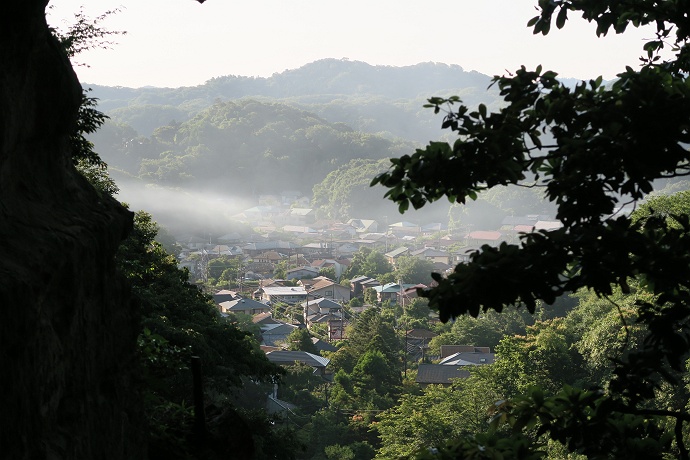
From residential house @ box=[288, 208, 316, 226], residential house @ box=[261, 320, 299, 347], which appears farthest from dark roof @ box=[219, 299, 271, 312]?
residential house @ box=[288, 208, 316, 226]

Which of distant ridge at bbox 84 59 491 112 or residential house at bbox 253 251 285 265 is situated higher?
distant ridge at bbox 84 59 491 112

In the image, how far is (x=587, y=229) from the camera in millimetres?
2127

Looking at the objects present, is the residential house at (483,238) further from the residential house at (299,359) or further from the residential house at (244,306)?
the residential house at (299,359)

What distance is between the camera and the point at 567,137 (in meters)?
2.42

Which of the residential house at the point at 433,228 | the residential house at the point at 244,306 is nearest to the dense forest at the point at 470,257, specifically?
the residential house at the point at 244,306

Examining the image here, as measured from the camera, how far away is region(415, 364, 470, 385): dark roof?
21156 mm

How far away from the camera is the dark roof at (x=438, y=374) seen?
21156 millimetres

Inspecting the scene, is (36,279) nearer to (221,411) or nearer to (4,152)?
A: (4,152)

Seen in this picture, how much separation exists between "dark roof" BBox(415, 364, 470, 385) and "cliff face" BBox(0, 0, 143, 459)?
18300 millimetres

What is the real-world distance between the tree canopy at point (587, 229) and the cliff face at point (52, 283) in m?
1.21

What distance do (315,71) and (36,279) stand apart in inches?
6695

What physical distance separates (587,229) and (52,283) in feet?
5.80

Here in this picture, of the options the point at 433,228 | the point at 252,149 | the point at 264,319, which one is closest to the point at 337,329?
the point at 264,319

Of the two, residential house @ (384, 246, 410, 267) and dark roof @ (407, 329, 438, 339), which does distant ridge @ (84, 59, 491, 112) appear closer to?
residential house @ (384, 246, 410, 267)
